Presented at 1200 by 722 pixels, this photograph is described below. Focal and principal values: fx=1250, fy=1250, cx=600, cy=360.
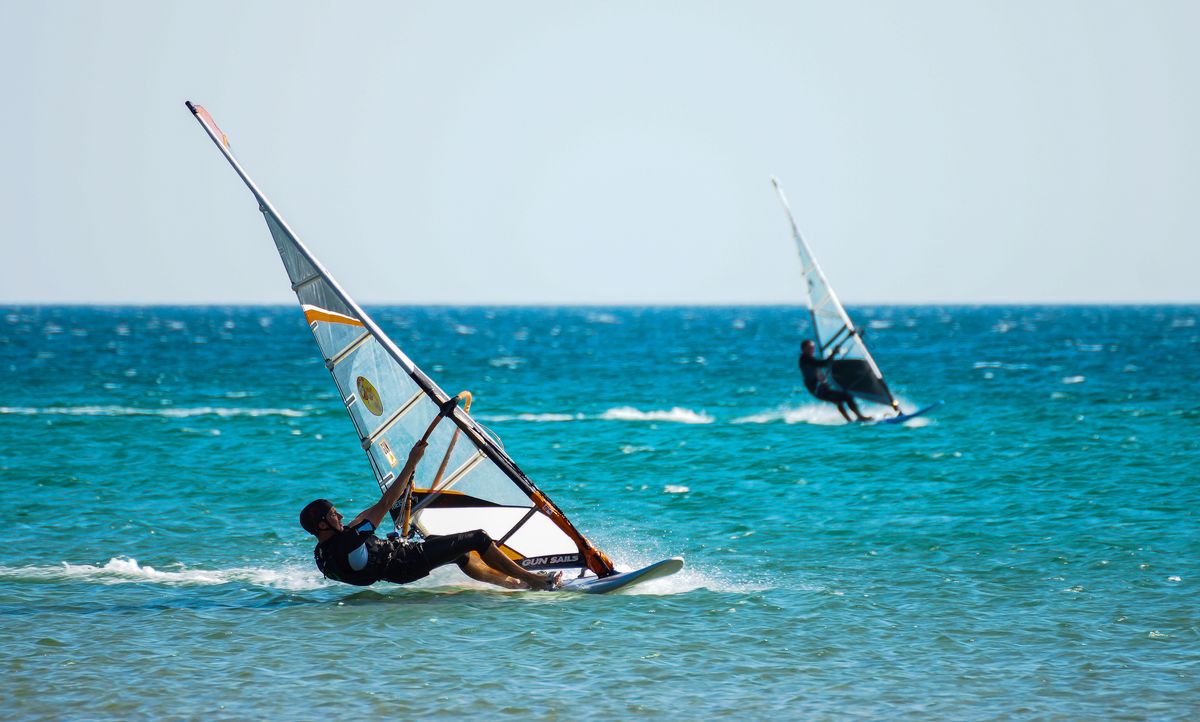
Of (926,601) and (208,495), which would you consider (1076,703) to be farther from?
(208,495)

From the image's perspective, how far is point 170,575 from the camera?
1418cm

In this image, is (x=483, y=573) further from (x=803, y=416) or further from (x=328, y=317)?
(x=803, y=416)

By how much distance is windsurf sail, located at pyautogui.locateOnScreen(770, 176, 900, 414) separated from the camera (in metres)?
30.3

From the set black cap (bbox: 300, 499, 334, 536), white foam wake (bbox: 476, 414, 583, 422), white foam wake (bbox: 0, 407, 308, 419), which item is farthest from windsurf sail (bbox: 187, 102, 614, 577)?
white foam wake (bbox: 0, 407, 308, 419)

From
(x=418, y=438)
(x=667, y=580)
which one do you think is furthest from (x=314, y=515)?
(x=667, y=580)

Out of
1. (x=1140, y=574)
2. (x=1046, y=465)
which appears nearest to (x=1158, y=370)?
(x=1046, y=465)

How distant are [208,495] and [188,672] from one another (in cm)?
1063

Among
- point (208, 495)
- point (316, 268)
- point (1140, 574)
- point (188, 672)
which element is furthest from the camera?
point (208, 495)

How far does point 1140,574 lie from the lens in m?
13.9

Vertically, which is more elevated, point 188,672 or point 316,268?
point 316,268

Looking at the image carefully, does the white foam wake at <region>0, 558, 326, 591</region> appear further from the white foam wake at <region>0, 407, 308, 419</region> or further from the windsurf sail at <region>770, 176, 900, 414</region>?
the white foam wake at <region>0, 407, 308, 419</region>

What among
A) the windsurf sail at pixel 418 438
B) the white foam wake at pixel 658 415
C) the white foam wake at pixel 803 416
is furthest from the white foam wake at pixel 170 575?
the white foam wake at pixel 658 415

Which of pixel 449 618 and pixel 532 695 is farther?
pixel 449 618

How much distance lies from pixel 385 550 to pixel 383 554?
0.16ft
